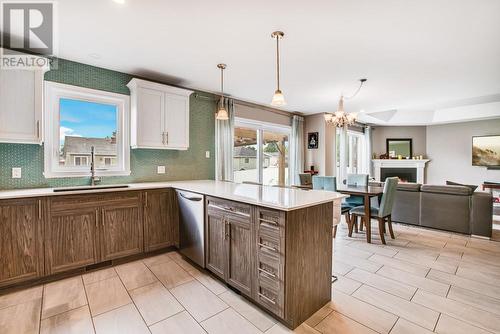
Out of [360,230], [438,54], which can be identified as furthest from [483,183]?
[438,54]

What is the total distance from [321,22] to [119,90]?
9.04 feet

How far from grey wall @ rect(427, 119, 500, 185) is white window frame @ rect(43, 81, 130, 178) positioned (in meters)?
8.67

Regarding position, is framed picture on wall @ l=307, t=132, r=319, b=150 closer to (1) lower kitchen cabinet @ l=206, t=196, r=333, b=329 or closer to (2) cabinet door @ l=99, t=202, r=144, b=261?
(1) lower kitchen cabinet @ l=206, t=196, r=333, b=329

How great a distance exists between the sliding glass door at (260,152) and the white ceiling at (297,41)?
4.14 ft

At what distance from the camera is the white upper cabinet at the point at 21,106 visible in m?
2.40

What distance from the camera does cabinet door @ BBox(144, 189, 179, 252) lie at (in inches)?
120

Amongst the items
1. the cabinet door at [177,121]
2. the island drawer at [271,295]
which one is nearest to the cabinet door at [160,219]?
the cabinet door at [177,121]

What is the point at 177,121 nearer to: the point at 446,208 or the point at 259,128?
the point at 259,128

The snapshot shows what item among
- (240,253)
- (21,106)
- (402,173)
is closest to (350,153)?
(402,173)

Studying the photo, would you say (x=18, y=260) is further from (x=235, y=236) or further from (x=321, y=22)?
(x=321, y=22)

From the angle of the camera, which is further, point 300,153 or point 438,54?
point 300,153

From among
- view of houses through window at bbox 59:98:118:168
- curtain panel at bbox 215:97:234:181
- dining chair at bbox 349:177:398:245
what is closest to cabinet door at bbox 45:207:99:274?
view of houses through window at bbox 59:98:118:168

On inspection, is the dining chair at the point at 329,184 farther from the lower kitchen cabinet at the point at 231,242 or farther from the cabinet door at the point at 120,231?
the cabinet door at the point at 120,231

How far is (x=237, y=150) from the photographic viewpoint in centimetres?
498
